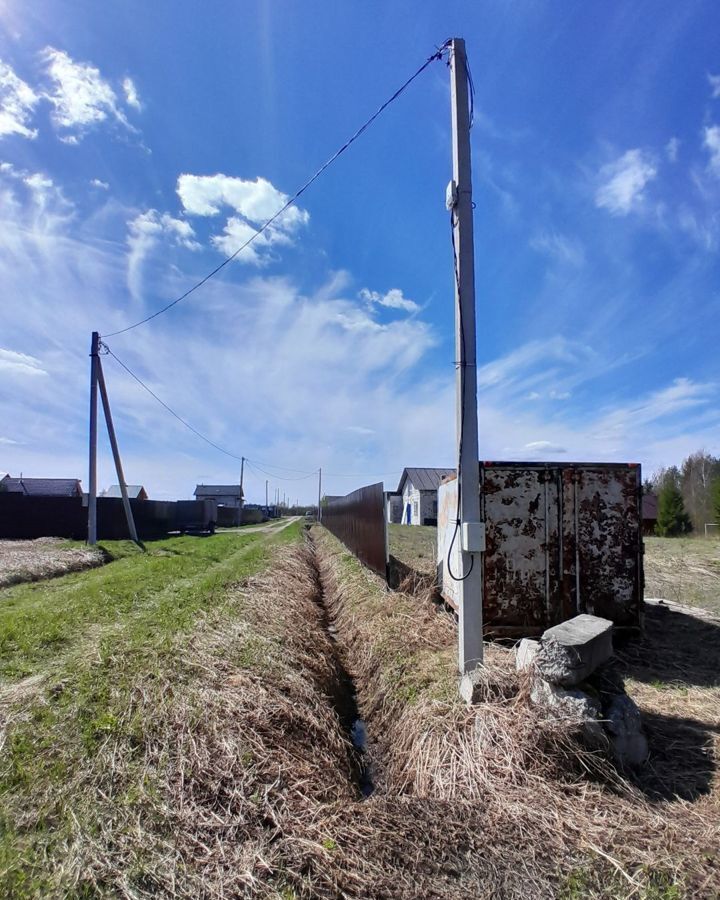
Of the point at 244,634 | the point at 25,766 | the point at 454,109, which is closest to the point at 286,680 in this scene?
the point at 244,634

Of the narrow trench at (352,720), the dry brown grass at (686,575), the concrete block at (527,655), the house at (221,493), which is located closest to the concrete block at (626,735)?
the concrete block at (527,655)

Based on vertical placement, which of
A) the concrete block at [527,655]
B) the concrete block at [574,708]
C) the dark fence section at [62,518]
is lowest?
the concrete block at [574,708]

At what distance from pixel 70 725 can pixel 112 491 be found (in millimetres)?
53333

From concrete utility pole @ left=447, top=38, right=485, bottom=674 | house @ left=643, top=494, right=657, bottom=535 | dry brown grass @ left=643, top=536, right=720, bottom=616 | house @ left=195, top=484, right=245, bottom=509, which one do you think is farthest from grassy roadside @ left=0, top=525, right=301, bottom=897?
house @ left=195, top=484, right=245, bottom=509

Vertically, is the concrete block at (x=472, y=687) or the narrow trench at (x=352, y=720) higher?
the concrete block at (x=472, y=687)

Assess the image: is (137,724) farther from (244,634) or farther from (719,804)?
(719,804)

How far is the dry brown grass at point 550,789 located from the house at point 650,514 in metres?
36.6

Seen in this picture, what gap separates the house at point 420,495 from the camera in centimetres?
4181

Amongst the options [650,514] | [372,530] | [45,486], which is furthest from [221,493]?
[372,530]

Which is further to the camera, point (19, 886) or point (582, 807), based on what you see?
point (582, 807)

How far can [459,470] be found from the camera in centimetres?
439

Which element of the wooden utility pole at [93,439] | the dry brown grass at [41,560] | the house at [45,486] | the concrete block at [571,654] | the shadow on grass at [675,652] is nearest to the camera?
the concrete block at [571,654]

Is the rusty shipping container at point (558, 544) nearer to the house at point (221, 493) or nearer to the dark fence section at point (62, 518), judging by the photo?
the dark fence section at point (62, 518)

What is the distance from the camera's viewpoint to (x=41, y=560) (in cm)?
1300
